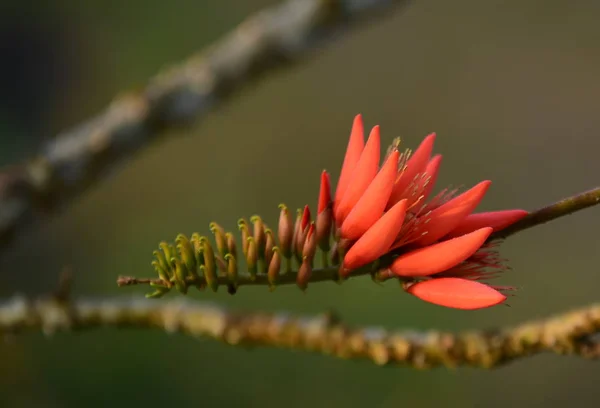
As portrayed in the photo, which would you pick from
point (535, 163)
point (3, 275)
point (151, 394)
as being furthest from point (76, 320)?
point (535, 163)

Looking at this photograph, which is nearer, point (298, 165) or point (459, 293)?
point (459, 293)

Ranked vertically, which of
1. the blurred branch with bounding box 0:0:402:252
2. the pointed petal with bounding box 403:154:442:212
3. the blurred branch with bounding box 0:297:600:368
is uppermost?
the blurred branch with bounding box 0:0:402:252

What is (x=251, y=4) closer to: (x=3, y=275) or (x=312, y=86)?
(x=312, y=86)

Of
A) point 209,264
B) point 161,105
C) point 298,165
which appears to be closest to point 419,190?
point 209,264

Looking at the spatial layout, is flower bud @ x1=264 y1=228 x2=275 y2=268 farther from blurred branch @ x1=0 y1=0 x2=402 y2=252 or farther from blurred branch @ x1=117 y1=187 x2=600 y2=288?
blurred branch @ x1=0 y1=0 x2=402 y2=252

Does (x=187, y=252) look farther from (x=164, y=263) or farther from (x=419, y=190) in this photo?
(x=419, y=190)

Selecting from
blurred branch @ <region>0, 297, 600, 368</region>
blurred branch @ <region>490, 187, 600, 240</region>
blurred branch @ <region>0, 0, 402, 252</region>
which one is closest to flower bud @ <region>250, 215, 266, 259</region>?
blurred branch @ <region>490, 187, 600, 240</region>

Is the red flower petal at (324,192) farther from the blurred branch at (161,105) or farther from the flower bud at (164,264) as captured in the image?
the blurred branch at (161,105)

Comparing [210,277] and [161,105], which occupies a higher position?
[161,105]
